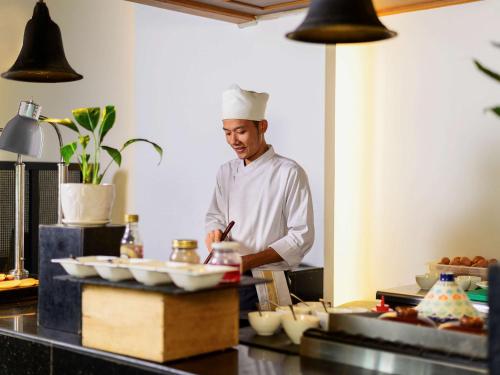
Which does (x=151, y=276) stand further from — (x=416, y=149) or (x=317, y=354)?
(x=416, y=149)

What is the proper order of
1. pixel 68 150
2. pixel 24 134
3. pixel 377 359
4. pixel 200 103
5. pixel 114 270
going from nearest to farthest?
pixel 377 359
pixel 114 270
pixel 68 150
pixel 24 134
pixel 200 103

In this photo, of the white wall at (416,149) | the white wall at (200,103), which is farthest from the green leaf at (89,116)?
the white wall at (416,149)

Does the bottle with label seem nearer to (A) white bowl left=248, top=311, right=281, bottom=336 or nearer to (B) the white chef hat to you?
(A) white bowl left=248, top=311, right=281, bottom=336

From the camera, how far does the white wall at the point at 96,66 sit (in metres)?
6.09

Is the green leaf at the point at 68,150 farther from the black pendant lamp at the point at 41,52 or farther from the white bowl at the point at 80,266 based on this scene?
the black pendant lamp at the point at 41,52

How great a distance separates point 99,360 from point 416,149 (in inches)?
117

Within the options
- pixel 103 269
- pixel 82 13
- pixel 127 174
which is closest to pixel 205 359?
pixel 103 269

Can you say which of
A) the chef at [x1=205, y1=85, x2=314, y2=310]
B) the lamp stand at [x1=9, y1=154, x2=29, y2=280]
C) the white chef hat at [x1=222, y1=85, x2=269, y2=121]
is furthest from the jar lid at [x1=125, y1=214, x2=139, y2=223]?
the white chef hat at [x1=222, y1=85, x2=269, y2=121]

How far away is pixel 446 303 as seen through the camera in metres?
2.31

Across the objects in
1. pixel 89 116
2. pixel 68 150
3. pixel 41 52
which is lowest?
pixel 68 150

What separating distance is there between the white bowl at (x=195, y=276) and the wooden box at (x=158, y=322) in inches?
1.8

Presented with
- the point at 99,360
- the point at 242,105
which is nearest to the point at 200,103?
the point at 242,105

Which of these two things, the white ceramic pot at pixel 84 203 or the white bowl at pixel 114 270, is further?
the white ceramic pot at pixel 84 203

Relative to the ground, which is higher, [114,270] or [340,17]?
[340,17]
